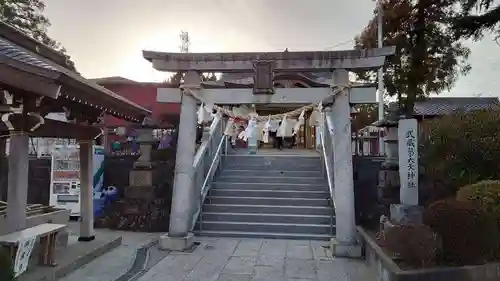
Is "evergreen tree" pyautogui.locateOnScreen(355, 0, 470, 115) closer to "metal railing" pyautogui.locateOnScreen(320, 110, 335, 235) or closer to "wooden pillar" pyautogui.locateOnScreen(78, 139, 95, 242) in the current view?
"metal railing" pyautogui.locateOnScreen(320, 110, 335, 235)

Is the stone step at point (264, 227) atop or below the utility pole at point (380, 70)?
below

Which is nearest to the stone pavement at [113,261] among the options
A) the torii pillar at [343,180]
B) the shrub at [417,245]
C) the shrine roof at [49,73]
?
the shrine roof at [49,73]

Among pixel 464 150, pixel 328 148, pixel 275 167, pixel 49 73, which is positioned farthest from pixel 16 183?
pixel 464 150

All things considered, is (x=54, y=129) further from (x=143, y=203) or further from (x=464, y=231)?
(x=464, y=231)

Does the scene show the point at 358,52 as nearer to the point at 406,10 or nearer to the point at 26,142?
the point at 26,142

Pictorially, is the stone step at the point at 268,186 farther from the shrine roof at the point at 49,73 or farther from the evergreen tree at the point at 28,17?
the evergreen tree at the point at 28,17

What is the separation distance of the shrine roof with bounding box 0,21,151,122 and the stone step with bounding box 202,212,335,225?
3.27 meters

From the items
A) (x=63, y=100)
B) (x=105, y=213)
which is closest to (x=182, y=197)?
(x=63, y=100)

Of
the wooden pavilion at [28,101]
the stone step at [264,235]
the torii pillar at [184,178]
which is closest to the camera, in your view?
the wooden pavilion at [28,101]

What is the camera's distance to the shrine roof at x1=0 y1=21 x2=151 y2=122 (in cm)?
486

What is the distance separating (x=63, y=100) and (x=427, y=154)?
8.39m

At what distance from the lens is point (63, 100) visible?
7184 millimetres

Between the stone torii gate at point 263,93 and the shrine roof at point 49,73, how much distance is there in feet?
4.82

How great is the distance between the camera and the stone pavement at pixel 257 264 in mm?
6754
